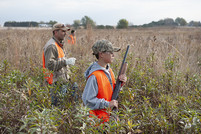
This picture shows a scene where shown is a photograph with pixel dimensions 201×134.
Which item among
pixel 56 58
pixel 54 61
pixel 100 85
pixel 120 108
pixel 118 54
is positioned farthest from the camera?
pixel 118 54

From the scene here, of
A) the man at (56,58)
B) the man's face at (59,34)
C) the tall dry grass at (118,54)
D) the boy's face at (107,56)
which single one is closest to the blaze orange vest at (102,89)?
the boy's face at (107,56)

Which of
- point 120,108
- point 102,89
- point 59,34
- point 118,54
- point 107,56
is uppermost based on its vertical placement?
point 59,34

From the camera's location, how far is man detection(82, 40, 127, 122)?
2.23 metres

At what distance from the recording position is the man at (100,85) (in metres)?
2.23

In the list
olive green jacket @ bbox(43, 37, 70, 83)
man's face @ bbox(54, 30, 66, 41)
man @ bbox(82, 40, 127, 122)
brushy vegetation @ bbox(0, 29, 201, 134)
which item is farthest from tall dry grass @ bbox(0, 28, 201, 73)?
man @ bbox(82, 40, 127, 122)

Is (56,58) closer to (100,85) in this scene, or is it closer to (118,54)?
(100,85)

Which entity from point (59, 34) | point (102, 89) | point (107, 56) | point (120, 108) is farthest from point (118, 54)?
point (120, 108)

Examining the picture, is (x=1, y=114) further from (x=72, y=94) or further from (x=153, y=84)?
(x=153, y=84)

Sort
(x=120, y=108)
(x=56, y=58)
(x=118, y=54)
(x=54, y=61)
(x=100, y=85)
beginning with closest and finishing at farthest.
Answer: (x=120, y=108)
(x=100, y=85)
(x=54, y=61)
(x=56, y=58)
(x=118, y=54)

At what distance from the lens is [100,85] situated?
2.32 m

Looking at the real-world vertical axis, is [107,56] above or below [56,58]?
above

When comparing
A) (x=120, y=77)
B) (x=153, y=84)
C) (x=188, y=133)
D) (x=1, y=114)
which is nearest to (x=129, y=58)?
(x=153, y=84)

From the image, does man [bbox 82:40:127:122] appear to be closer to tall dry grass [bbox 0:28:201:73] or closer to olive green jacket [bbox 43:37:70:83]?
olive green jacket [bbox 43:37:70:83]

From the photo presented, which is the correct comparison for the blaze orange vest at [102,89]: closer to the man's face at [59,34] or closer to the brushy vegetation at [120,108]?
the brushy vegetation at [120,108]
